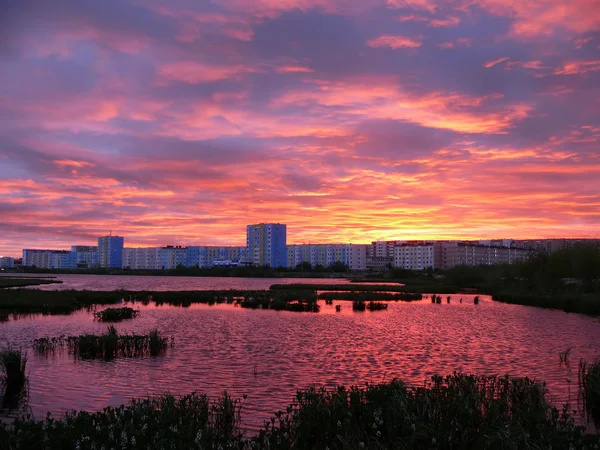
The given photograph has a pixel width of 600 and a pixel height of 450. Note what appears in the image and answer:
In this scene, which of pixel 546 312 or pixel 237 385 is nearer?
pixel 237 385

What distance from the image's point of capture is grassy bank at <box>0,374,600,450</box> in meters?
10.1

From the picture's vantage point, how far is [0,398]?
17172 millimetres

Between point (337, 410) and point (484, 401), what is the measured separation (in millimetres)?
4101

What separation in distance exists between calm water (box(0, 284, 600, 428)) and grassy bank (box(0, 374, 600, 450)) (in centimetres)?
318

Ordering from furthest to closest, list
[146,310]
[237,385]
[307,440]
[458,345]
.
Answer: [146,310], [458,345], [237,385], [307,440]

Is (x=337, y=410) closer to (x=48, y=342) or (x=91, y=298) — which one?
(x=48, y=342)

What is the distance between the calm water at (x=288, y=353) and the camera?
18906 millimetres

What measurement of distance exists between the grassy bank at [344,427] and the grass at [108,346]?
12.9 m

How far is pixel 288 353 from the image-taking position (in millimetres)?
26703

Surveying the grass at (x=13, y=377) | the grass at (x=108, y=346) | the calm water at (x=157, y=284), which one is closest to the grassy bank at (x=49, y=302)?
the grass at (x=108, y=346)

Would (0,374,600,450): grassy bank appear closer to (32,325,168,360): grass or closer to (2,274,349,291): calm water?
(32,325,168,360): grass

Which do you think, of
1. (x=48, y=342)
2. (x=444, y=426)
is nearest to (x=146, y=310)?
(x=48, y=342)

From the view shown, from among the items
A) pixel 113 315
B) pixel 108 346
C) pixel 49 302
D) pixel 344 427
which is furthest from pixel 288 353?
pixel 49 302

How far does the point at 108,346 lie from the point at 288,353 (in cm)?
882
